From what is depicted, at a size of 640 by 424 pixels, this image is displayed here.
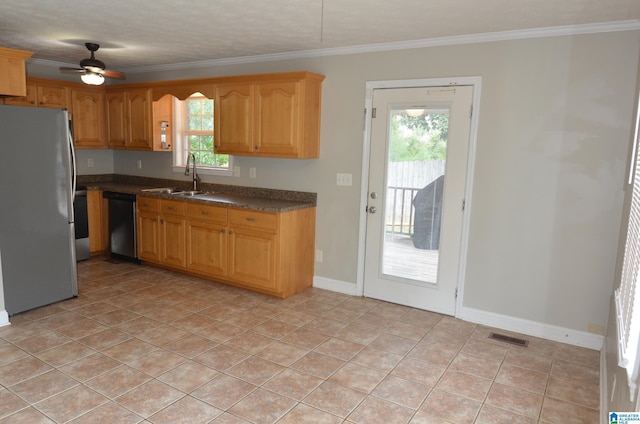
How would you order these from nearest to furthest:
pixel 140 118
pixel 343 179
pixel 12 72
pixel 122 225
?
Answer: pixel 12 72 < pixel 343 179 < pixel 122 225 < pixel 140 118

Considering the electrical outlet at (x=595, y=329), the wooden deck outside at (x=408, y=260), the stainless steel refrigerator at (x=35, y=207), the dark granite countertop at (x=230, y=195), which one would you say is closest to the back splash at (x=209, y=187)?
the dark granite countertop at (x=230, y=195)

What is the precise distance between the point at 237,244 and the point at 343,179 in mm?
1239

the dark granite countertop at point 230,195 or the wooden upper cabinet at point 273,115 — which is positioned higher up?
the wooden upper cabinet at point 273,115

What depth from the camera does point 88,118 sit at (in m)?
5.64

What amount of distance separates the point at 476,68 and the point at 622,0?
1114mm

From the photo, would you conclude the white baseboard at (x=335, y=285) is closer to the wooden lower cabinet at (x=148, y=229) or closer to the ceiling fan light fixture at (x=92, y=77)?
the wooden lower cabinet at (x=148, y=229)

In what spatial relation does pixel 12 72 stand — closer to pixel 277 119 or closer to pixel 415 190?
pixel 277 119

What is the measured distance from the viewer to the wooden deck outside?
3957mm

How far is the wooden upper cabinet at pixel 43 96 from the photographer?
502 centimetres

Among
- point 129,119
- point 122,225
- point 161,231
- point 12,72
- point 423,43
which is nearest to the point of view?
point 12,72

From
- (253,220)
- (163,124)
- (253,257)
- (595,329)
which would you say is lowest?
(595,329)

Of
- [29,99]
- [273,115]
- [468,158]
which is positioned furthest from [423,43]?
[29,99]

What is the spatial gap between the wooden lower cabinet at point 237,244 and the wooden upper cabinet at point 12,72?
171 centimetres

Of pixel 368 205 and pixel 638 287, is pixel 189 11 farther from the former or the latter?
pixel 638 287
